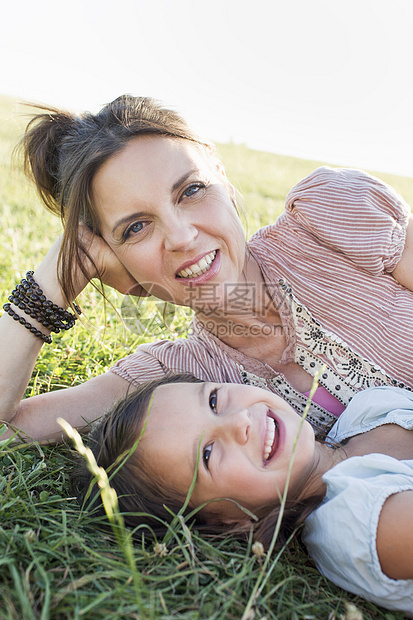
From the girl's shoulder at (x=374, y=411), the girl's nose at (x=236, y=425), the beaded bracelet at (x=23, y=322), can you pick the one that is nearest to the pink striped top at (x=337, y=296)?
the girl's shoulder at (x=374, y=411)

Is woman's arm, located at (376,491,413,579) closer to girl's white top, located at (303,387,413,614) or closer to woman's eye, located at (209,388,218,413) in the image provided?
girl's white top, located at (303,387,413,614)

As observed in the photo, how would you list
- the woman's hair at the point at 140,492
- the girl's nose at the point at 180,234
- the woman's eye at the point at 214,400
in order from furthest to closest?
the girl's nose at the point at 180,234, the woman's eye at the point at 214,400, the woman's hair at the point at 140,492

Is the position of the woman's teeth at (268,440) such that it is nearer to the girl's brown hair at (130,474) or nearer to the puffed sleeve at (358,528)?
the puffed sleeve at (358,528)

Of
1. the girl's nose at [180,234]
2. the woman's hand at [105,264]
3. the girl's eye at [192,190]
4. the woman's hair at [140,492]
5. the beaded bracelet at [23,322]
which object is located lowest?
the woman's hair at [140,492]

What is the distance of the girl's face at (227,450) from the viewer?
1995 mm

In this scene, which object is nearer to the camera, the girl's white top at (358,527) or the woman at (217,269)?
the girl's white top at (358,527)

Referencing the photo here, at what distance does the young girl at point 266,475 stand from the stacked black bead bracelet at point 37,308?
686 millimetres

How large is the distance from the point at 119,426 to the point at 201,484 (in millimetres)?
448

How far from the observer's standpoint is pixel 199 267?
2.61 meters

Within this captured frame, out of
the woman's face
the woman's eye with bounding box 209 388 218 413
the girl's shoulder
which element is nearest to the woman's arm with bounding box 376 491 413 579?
the girl's shoulder

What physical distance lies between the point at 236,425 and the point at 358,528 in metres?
0.56

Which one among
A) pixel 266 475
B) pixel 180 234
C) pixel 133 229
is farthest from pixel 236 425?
pixel 133 229

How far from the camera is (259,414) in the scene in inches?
83.2

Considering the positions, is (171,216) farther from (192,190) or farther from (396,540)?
(396,540)
